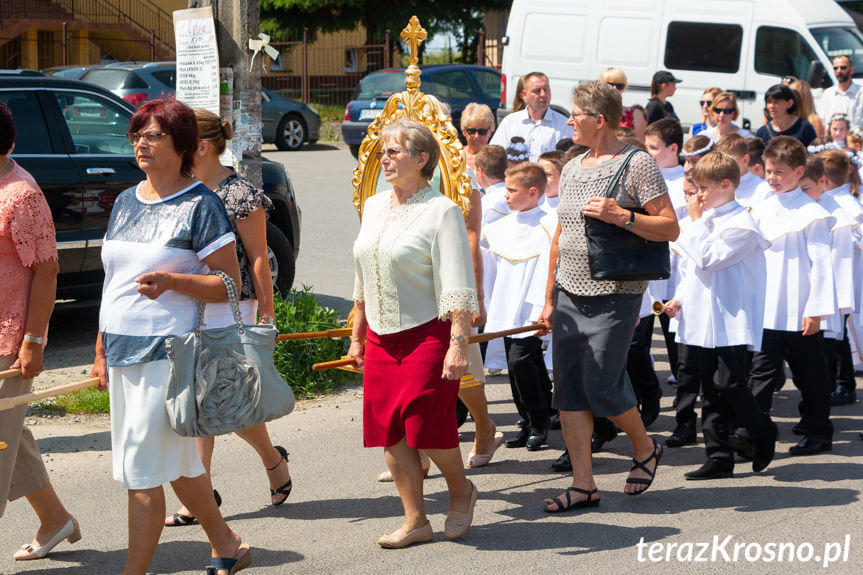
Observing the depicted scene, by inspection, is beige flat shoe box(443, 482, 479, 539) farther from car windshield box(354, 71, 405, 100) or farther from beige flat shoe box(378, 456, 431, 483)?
car windshield box(354, 71, 405, 100)

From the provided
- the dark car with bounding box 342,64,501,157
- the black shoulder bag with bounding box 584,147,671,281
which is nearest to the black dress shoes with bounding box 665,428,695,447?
the black shoulder bag with bounding box 584,147,671,281

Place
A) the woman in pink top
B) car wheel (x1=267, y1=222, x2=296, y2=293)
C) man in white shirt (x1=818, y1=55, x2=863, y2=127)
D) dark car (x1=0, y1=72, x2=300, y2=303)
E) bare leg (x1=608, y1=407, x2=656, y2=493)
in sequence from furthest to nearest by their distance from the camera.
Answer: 1. man in white shirt (x1=818, y1=55, x2=863, y2=127)
2. car wheel (x1=267, y1=222, x2=296, y2=293)
3. dark car (x1=0, y1=72, x2=300, y2=303)
4. bare leg (x1=608, y1=407, x2=656, y2=493)
5. the woman in pink top

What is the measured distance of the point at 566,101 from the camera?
14.9m

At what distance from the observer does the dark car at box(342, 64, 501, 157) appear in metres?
20.2

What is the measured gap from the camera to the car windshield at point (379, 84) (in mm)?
20469

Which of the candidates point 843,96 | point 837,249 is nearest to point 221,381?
point 837,249

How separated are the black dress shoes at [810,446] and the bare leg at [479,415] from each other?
169 centimetres

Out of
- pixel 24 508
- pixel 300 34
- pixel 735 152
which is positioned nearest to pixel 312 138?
pixel 300 34

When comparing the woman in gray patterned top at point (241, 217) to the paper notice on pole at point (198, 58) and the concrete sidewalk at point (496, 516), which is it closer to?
the concrete sidewalk at point (496, 516)

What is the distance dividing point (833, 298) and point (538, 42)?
9617 mm

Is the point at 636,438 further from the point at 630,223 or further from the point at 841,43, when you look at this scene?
the point at 841,43

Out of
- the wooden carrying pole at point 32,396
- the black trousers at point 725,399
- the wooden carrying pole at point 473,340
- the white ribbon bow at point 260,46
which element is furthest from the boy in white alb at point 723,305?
the white ribbon bow at point 260,46

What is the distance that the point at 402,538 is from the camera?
15.6 ft

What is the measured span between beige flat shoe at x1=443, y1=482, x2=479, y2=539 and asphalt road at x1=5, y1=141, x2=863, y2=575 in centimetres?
4
